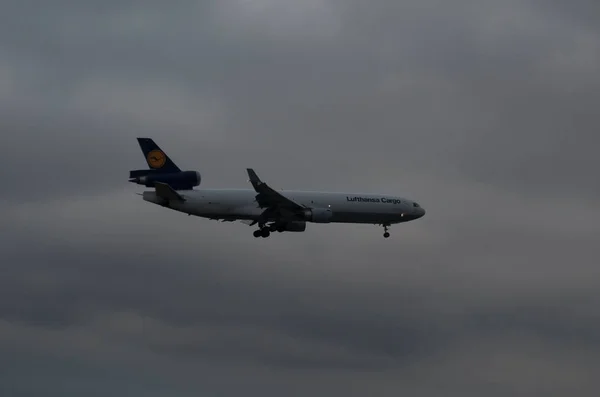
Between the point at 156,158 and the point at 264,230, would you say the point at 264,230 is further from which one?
the point at 156,158

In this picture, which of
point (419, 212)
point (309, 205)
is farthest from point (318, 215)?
point (419, 212)

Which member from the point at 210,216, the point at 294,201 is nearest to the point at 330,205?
the point at 294,201

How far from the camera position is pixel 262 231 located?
138m

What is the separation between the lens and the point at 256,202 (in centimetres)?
13412

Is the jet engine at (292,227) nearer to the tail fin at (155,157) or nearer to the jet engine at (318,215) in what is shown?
the jet engine at (318,215)

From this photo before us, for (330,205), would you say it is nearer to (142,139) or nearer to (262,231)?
(262,231)

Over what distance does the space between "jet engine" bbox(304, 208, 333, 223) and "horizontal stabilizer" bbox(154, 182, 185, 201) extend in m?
13.6

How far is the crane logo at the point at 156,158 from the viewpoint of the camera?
440 feet

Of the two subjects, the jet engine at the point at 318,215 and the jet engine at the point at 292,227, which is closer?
the jet engine at the point at 318,215

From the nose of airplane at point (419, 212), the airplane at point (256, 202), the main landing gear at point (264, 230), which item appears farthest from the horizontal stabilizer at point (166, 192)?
the nose of airplane at point (419, 212)

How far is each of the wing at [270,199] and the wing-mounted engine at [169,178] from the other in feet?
22.6

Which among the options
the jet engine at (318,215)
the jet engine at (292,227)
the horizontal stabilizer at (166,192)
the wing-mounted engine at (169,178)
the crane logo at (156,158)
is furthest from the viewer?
the jet engine at (292,227)

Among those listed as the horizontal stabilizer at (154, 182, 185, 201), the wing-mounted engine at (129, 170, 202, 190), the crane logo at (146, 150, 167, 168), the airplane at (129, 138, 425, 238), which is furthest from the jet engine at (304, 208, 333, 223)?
the crane logo at (146, 150, 167, 168)

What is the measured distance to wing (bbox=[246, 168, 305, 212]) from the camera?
13025cm
